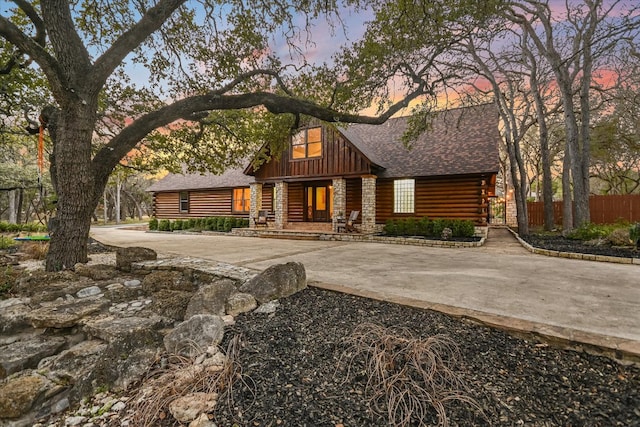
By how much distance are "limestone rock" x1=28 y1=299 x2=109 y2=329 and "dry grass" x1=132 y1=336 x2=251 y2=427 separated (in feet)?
5.85

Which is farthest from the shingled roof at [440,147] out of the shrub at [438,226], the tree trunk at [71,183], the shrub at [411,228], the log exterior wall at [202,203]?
the tree trunk at [71,183]

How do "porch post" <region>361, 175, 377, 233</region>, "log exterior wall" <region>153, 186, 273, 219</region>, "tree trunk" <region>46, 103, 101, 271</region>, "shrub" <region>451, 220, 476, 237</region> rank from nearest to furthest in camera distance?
"tree trunk" <region>46, 103, 101, 271</region>, "shrub" <region>451, 220, 476, 237</region>, "porch post" <region>361, 175, 377, 233</region>, "log exterior wall" <region>153, 186, 273, 219</region>

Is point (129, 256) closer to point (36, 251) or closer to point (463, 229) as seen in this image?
point (36, 251)

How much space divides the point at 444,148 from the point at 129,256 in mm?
13709

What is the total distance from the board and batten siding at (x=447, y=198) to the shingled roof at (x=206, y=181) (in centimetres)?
813

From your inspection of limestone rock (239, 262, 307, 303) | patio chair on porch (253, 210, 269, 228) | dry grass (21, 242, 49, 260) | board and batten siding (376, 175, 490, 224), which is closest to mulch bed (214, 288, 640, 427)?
limestone rock (239, 262, 307, 303)

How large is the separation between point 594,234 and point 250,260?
11.0m

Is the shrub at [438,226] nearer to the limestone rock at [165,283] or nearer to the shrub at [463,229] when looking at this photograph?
the shrub at [463,229]

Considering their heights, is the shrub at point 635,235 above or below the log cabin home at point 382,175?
below

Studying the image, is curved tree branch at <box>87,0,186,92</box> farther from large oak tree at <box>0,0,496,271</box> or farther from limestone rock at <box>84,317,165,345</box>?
limestone rock at <box>84,317,165,345</box>

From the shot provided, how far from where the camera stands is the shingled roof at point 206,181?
60.9 ft

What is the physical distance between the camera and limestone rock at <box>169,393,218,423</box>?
1899mm

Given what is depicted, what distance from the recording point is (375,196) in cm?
1442

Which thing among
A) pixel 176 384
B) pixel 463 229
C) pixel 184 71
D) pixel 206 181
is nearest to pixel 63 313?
pixel 176 384
